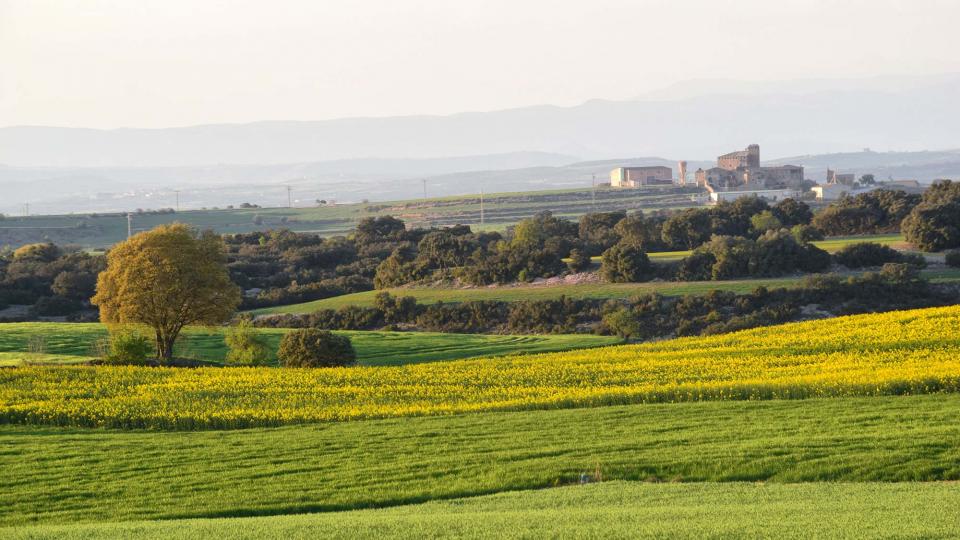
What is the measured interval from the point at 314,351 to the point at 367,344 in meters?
8.80

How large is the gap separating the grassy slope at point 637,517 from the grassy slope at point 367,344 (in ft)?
105

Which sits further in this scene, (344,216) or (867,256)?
(344,216)

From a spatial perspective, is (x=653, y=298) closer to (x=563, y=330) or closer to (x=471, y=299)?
(x=563, y=330)

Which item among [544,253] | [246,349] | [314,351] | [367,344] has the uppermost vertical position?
[544,253]

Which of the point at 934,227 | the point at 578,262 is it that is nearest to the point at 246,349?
the point at 578,262

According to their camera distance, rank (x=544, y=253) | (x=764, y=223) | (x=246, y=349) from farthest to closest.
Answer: (x=764, y=223) → (x=544, y=253) → (x=246, y=349)

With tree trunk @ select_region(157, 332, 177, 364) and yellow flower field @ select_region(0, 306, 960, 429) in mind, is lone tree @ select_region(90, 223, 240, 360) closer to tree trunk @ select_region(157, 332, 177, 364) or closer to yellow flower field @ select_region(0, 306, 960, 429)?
tree trunk @ select_region(157, 332, 177, 364)

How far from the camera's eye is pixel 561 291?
258 feet

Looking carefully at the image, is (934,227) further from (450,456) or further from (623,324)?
(450,456)

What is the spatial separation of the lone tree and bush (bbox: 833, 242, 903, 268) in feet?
141

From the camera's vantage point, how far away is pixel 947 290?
70.6 metres

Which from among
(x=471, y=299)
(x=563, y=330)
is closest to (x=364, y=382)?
(x=563, y=330)

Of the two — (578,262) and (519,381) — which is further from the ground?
(578,262)

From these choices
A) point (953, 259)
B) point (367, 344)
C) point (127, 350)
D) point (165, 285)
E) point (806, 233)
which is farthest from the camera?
point (806, 233)
